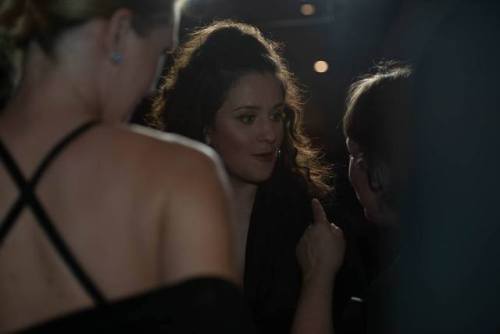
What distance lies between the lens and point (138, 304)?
A: 1.29 meters

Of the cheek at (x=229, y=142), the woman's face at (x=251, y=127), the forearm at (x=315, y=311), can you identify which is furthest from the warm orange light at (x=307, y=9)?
the forearm at (x=315, y=311)

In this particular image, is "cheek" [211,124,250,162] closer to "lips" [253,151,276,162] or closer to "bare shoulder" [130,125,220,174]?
"lips" [253,151,276,162]

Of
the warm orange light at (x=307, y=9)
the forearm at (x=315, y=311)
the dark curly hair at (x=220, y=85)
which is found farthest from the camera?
the warm orange light at (x=307, y=9)

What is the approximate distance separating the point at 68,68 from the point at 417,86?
38.4 inches

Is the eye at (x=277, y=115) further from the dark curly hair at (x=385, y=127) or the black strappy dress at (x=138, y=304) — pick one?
the black strappy dress at (x=138, y=304)

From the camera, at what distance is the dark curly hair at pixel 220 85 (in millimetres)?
3021

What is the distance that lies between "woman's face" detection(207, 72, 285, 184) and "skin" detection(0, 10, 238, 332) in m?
1.51

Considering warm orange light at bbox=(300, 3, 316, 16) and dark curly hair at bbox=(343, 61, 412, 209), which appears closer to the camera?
dark curly hair at bbox=(343, 61, 412, 209)

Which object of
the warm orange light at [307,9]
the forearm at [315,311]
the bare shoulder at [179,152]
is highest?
the warm orange light at [307,9]

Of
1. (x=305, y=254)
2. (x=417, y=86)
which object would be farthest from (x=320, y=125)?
(x=417, y=86)

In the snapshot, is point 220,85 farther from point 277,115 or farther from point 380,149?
point 380,149

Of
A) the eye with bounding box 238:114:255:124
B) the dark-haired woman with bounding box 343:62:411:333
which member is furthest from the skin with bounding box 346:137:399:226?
the eye with bounding box 238:114:255:124

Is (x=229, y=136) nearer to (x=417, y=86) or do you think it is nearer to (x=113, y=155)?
(x=417, y=86)

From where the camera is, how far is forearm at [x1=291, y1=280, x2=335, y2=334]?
2424mm
